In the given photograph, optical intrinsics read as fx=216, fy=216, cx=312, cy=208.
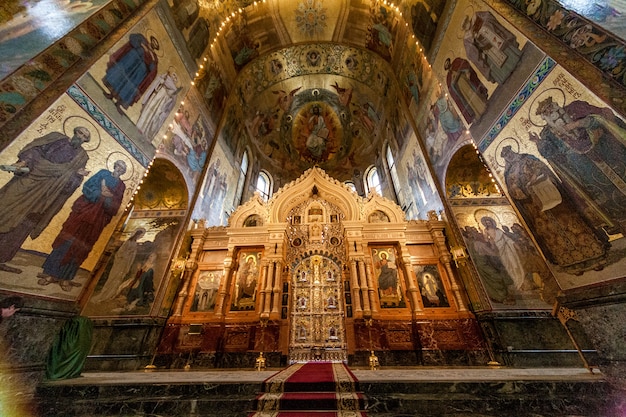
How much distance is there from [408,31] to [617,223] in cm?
1009

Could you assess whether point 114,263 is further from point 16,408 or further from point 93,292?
point 16,408

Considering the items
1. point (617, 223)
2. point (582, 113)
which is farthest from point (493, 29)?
point (617, 223)

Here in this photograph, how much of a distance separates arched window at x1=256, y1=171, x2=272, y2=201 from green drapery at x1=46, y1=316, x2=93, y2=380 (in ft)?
38.6

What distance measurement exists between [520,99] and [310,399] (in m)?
7.71

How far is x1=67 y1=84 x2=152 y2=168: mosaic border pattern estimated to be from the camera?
5.01 meters

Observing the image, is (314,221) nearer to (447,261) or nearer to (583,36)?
(447,261)

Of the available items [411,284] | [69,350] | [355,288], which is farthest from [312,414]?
[411,284]

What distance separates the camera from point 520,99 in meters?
5.20

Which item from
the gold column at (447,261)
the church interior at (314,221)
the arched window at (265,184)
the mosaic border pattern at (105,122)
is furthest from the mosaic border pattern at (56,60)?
the gold column at (447,261)

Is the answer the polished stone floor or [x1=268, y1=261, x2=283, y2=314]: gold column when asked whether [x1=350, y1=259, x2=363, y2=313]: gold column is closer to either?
[x1=268, y1=261, x2=283, y2=314]: gold column

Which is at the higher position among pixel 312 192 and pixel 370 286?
A: pixel 312 192

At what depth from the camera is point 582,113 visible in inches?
155

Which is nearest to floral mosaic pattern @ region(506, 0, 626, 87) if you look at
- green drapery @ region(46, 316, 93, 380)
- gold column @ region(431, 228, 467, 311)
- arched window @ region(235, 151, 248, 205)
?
gold column @ region(431, 228, 467, 311)

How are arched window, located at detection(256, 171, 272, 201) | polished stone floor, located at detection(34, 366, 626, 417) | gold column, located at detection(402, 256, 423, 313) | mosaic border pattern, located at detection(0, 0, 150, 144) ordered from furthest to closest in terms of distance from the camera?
arched window, located at detection(256, 171, 272, 201)
gold column, located at detection(402, 256, 423, 313)
mosaic border pattern, located at detection(0, 0, 150, 144)
polished stone floor, located at detection(34, 366, 626, 417)
